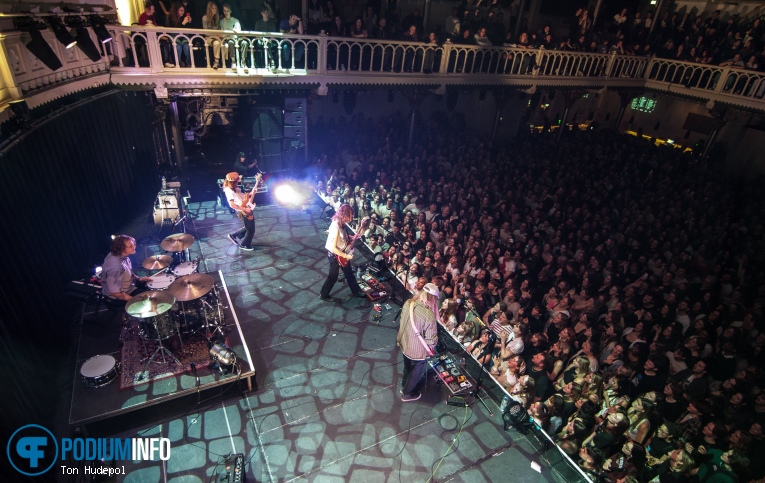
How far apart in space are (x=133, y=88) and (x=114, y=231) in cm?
360

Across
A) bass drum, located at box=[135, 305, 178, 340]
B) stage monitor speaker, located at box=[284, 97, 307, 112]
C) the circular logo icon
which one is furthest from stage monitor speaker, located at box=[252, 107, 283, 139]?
the circular logo icon

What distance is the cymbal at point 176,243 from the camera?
7.21 meters

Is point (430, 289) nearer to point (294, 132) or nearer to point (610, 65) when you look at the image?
point (294, 132)

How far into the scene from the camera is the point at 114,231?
A: 1024cm

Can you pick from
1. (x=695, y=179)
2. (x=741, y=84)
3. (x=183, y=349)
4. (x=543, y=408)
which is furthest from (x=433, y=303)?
(x=741, y=84)

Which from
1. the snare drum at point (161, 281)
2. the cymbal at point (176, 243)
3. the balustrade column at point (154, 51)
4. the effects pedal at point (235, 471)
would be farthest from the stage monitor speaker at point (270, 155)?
the effects pedal at point (235, 471)

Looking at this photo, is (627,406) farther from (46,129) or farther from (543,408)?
(46,129)

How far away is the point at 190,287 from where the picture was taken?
612cm

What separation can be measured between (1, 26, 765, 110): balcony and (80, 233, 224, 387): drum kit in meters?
3.36

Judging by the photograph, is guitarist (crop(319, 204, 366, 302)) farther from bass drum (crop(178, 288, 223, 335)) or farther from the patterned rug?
the patterned rug

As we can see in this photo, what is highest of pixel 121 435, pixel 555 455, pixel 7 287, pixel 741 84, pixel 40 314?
pixel 741 84

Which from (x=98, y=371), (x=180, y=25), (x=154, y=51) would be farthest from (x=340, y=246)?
(x=180, y=25)

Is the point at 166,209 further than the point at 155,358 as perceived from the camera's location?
Yes

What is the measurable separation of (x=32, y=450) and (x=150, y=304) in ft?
6.79
